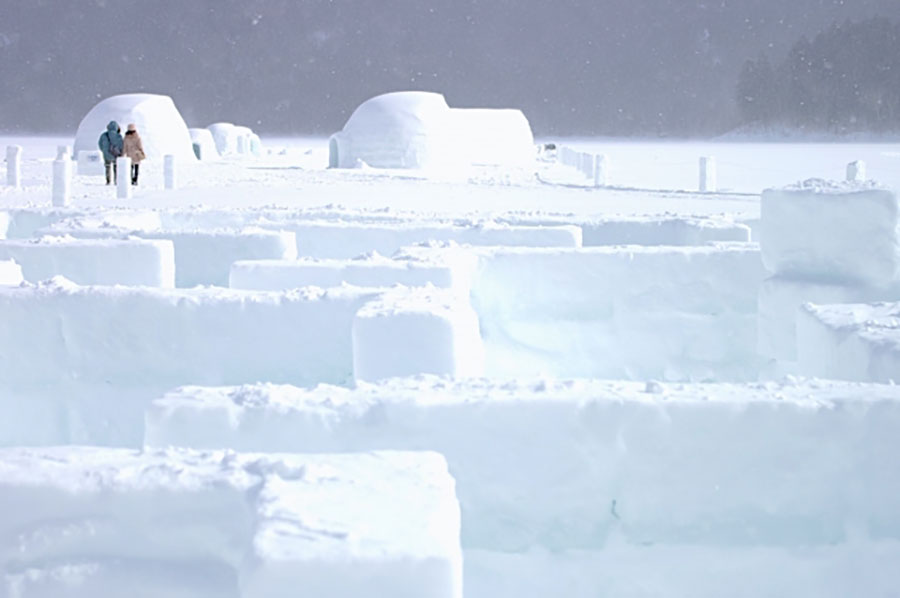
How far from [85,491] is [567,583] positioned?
1.44m

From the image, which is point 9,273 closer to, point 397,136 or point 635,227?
point 635,227

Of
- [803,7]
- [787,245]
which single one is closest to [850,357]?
[787,245]

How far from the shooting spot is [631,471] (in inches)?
117

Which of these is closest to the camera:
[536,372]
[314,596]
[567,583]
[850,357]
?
[314,596]

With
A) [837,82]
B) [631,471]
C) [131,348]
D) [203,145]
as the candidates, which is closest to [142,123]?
[203,145]

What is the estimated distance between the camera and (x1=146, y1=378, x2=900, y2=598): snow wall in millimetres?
2953

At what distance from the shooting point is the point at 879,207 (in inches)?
232

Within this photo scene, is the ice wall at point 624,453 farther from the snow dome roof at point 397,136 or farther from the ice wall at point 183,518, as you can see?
the snow dome roof at point 397,136

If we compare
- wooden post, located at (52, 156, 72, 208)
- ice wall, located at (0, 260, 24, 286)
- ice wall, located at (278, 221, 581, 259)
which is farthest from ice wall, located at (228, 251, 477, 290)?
wooden post, located at (52, 156, 72, 208)

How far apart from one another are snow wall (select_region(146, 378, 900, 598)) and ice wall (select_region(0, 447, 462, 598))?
76 cm

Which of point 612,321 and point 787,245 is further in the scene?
point 612,321

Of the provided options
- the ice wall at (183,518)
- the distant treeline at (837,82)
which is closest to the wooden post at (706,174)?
the ice wall at (183,518)

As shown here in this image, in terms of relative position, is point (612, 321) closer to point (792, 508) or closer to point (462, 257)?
point (462, 257)

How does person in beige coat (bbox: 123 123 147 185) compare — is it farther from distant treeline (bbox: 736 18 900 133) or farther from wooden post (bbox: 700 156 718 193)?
distant treeline (bbox: 736 18 900 133)
